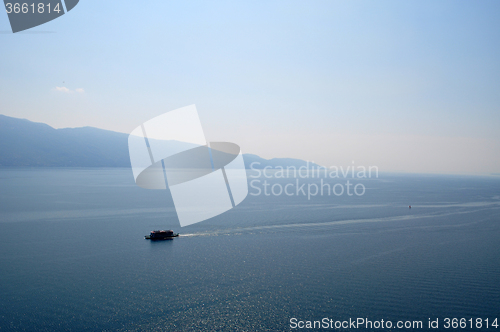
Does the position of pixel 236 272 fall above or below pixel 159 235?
below

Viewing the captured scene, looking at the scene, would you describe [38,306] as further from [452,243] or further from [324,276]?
[452,243]

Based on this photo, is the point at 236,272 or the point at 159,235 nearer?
the point at 236,272

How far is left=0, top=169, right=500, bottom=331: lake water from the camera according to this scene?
56.1ft

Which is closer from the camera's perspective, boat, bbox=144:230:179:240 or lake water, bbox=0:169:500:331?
lake water, bbox=0:169:500:331

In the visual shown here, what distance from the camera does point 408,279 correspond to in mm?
22906

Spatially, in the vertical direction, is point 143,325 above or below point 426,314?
above

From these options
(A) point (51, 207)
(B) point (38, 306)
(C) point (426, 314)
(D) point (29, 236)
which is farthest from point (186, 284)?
(A) point (51, 207)

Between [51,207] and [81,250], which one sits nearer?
[81,250]

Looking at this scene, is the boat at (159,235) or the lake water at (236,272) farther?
the boat at (159,235)

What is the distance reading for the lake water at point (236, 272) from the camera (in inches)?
674

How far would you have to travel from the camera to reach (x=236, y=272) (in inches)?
936

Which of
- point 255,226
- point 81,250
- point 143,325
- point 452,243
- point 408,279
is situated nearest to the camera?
point 143,325

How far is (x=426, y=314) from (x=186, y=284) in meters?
16.5

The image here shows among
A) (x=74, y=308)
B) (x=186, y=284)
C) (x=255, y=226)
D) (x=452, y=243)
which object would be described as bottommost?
(x=452, y=243)
